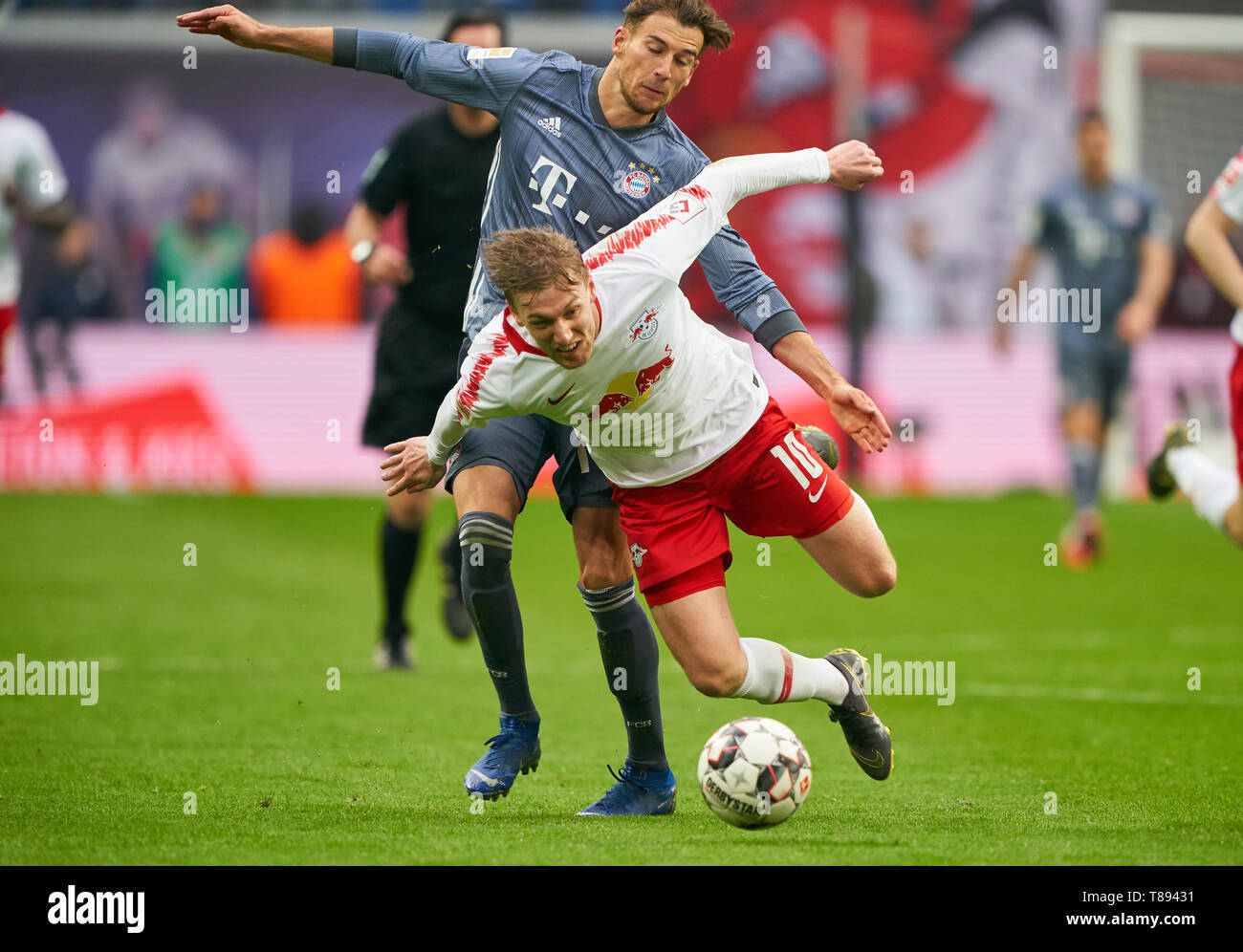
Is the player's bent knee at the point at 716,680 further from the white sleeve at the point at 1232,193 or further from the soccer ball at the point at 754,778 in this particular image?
the white sleeve at the point at 1232,193

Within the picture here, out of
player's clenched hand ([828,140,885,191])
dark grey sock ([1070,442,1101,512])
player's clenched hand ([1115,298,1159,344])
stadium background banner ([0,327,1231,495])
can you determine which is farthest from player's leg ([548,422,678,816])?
stadium background banner ([0,327,1231,495])

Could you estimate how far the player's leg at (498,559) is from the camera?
5.27 metres

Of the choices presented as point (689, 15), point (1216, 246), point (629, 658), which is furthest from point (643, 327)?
point (1216, 246)

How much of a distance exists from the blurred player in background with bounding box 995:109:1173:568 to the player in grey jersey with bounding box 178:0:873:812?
772 centimetres

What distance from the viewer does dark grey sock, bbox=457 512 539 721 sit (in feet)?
17.3

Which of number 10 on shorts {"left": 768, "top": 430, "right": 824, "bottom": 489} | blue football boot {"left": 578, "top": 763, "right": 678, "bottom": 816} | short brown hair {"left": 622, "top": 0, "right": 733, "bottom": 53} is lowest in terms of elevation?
blue football boot {"left": 578, "top": 763, "right": 678, "bottom": 816}

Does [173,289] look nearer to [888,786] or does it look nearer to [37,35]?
[37,35]

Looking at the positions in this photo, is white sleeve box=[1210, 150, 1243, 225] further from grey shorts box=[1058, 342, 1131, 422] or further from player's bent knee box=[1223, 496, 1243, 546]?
grey shorts box=[1058, 342, 1131, 422]

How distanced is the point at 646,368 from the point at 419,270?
3.18 meters

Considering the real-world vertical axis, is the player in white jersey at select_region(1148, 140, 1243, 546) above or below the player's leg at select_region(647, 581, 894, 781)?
above

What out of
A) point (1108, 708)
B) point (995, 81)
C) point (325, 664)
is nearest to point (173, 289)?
point (995, 81)

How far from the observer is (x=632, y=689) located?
17.8 ft

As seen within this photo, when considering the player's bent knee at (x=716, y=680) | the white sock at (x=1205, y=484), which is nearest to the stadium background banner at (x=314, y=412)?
the white sock at (x=1205, y=484)

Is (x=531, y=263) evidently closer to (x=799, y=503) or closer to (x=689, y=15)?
(x=689, y=15)
